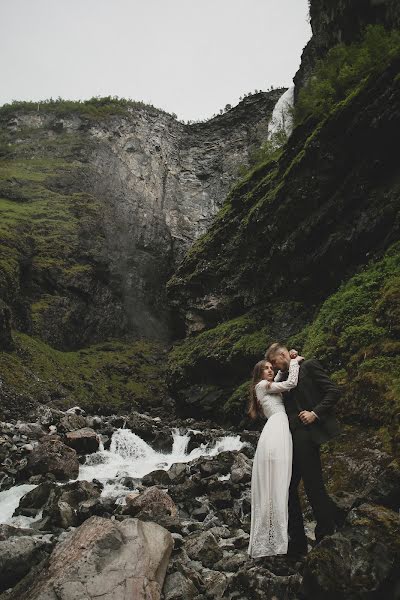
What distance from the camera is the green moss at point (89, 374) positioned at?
25.0 m

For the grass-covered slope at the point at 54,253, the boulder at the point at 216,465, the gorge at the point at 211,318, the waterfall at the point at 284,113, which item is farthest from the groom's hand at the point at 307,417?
the waterfall at the point at 284,113

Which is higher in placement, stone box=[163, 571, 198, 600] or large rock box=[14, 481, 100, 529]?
large rock box=[14, 481, 100, 529]

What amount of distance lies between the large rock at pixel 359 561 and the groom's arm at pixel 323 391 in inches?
39.2

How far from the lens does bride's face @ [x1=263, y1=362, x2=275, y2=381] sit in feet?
16.5

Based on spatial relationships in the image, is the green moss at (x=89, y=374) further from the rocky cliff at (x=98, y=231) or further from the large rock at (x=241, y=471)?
the large rock at (x=241, y=471)

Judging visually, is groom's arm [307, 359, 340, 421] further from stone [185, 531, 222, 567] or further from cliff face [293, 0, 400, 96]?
cliff face [293, 0, 400, 96]

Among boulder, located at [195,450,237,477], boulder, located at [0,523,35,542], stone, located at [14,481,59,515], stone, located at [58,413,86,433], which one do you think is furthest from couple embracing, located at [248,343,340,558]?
stone, located at [58,413,86,433]

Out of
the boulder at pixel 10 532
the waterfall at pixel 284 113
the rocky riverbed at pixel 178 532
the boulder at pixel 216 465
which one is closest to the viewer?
the rocky riverbed at pixel 178 532

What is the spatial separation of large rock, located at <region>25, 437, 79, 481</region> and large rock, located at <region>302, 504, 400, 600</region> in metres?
9.29

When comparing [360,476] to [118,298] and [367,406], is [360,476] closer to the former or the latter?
[367,406]

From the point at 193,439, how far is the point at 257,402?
12634 mm

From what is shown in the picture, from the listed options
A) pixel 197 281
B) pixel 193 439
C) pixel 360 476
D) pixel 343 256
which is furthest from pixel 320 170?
pixel 360 476

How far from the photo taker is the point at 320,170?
19656 mm

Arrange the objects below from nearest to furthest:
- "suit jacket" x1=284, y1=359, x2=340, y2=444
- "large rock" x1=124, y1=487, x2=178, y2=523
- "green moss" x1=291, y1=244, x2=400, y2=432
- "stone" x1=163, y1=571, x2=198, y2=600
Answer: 1. "suit jacket" x1=284, y1=359, x2=340, y2=444
2. "stone" x1=163, y1=571, x2=198, y2=600
3. "large rock" x1=124, y1=487, x2=178, y2=523
4. "green moss" x1=291, y1=244, x2=400, y2=432
